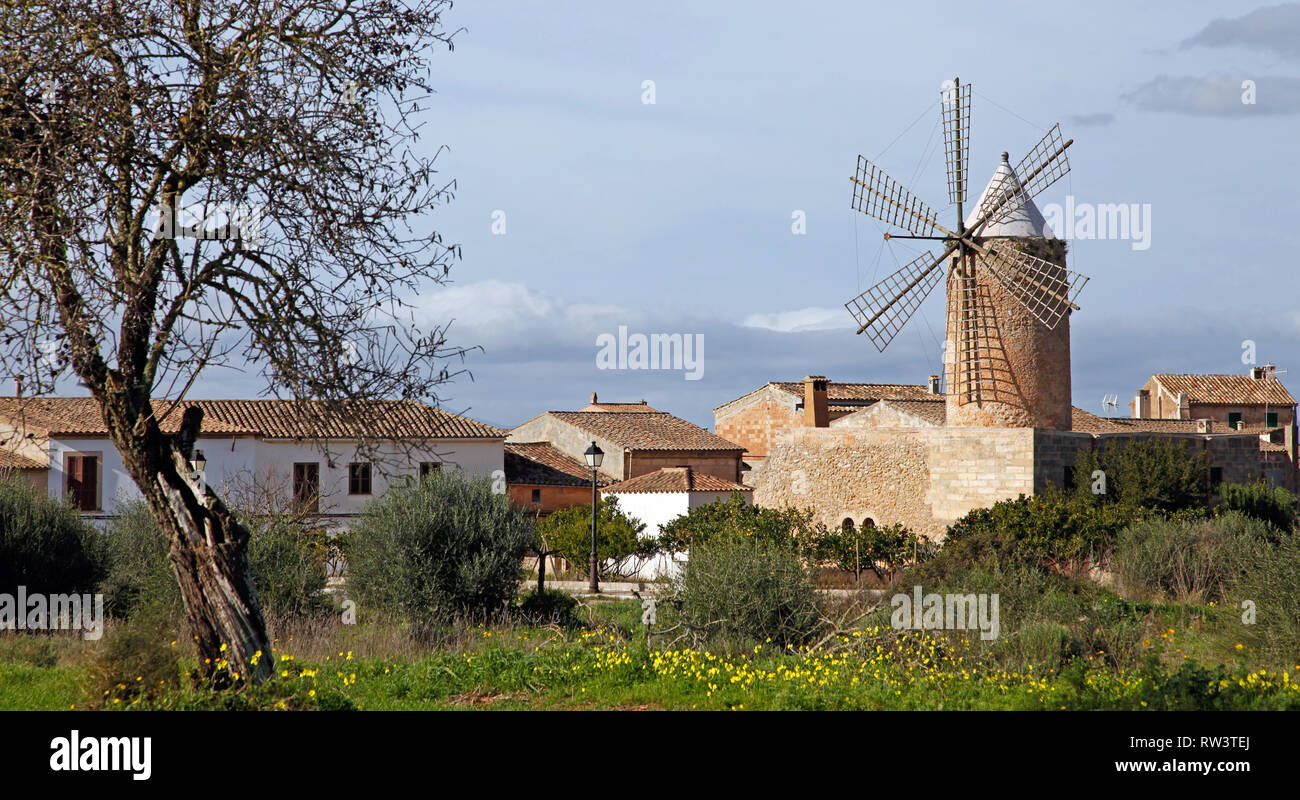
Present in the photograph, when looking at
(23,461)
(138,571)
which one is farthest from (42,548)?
(23,461)

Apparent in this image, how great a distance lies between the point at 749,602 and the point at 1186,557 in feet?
30.1

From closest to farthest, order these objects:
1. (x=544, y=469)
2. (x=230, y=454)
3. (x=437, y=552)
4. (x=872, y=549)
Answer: (x=437, y=552), (x=872, y=549), (x=230, y=454), (x=544, y=469)

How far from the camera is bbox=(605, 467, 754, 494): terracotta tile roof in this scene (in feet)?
97.4

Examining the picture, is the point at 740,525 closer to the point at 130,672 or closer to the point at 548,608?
the point at 548,608

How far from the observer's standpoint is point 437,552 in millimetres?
13188

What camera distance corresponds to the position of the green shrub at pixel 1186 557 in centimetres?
1614

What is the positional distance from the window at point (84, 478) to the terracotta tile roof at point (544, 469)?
11180 millimetres

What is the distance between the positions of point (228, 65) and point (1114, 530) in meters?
16.5

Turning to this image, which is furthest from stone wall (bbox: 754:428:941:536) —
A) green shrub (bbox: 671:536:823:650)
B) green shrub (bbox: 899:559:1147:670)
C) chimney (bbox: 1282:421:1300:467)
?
chimney (bbox: 1282:421:1300:467)

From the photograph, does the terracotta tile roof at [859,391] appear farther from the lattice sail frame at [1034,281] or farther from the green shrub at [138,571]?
the green shrub at [138,571]

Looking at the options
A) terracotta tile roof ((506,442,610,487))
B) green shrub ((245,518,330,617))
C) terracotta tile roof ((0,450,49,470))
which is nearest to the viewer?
green shrub ((245,518,330,617))

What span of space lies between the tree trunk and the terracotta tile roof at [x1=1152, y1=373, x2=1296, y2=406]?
49.1 metres

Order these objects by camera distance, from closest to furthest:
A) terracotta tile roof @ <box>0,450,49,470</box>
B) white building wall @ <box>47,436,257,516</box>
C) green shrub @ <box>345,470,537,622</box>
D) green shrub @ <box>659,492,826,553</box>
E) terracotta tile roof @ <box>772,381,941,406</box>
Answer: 1. green shrub @ <box>345,470,537,622</box>
2. green shrub @ <box>659,492,826,553</box>
3. terracotta tile roof @ <box>0,450,49,470</box>
4. white building wall @ <box>47,436,257,516</box>
5. terracotta tile roof @ <box>772,381,941,406</box>

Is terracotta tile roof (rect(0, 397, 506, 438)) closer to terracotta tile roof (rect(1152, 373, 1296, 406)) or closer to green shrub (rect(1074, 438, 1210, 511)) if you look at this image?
green shrub (rect(1074, 438, 1210, 511))
